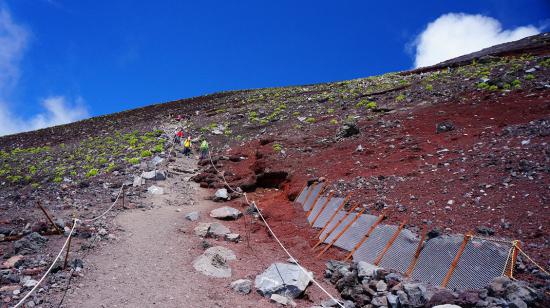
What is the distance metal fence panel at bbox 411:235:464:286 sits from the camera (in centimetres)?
738

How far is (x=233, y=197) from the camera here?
53.9ft

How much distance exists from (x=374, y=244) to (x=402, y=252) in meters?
0.87

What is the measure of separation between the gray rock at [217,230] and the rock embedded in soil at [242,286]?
335cm

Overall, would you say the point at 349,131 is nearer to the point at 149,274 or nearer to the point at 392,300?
the point at 392,300

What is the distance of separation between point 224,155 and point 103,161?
7.35 meters

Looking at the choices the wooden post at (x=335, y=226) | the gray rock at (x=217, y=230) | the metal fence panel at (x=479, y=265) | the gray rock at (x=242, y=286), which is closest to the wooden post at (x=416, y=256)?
the metal fence panel at (x=479, y=265)

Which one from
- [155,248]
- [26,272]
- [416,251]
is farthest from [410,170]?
[26,272]

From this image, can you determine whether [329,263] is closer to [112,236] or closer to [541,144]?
[112,236]

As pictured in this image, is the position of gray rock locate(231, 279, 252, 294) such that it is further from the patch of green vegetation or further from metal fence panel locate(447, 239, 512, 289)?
the patch of green vegetation

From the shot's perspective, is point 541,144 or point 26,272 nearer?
point 26,272

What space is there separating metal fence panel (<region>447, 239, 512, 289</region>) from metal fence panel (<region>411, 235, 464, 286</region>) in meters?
0.23

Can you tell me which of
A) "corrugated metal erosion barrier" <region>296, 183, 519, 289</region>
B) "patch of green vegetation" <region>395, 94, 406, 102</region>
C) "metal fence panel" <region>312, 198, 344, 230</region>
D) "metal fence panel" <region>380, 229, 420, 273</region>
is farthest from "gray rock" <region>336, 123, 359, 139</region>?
"metal fence panel" <region>380, 229, 420, 273</region>

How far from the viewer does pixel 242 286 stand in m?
8.43

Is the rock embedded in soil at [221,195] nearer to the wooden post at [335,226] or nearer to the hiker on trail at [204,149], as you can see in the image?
the wooden post at [335,226]
